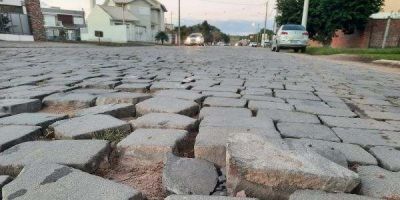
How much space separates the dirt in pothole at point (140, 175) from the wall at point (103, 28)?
35811 mm

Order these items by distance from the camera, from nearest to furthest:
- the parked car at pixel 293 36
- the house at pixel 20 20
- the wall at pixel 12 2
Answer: the parked car at pixel 293 36 < the house at pixel 20 20 < the wall at pixel 12 2

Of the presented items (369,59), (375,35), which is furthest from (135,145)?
(375,35)

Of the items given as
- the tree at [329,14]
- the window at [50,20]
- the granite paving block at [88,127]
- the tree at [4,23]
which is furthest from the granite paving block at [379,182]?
the window at [50,20]

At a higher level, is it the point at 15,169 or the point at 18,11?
the point at 18,11

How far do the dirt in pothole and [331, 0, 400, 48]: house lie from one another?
1774 centimetres

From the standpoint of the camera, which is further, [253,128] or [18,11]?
[18,11]

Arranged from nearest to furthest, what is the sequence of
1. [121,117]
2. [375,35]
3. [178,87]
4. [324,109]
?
[121,117]
[324,109]
[178,87]
[375,35]

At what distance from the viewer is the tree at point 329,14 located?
18.5 m

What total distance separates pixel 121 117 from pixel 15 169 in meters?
1.05

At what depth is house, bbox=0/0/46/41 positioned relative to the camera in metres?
19.1

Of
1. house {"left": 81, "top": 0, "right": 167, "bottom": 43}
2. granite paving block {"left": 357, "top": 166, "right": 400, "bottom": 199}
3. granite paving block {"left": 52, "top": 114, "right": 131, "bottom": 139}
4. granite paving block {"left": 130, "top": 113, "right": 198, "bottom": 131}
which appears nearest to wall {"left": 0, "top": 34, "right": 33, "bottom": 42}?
house {"left": 81, "top": 0, "right": 167, "bottom": 43}

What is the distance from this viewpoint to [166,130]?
1918mm

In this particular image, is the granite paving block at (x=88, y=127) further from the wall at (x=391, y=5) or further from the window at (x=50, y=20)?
the window at (x=50, y=20)

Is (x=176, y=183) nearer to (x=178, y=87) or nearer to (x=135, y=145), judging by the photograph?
(x=135, y=145)
